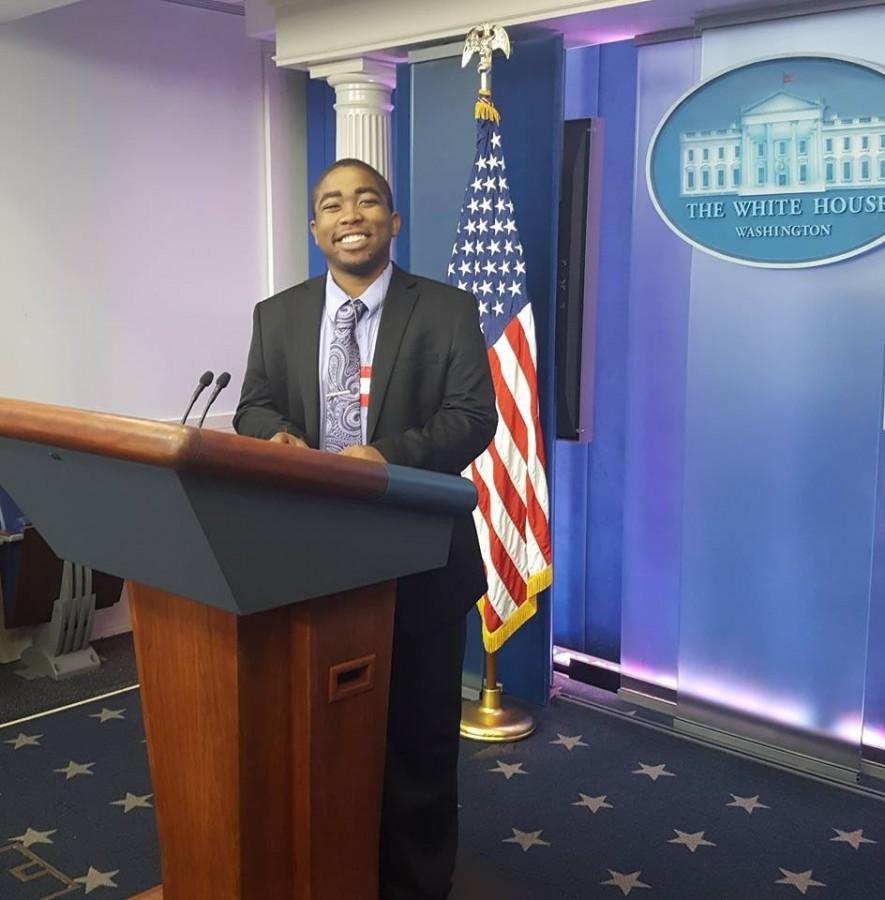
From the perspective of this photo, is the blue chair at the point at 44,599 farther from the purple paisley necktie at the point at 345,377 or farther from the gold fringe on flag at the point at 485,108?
the purple paisley necktie at the point at 345,377

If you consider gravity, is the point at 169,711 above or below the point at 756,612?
above

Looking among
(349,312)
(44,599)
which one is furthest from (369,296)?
(44,599)

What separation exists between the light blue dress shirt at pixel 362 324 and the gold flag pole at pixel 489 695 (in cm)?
144

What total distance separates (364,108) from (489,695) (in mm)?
2029

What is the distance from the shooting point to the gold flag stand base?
3.50 metres

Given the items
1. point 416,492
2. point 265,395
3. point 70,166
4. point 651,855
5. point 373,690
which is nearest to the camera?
point 416,492

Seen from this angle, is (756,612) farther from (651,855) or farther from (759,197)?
(759,197)

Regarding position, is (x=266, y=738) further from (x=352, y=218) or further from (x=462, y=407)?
(x=352, y=218)

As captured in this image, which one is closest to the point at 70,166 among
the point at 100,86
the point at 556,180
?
the point at 100,86

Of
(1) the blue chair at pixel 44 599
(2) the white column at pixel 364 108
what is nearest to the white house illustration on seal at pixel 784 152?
(2) the white column at pixel 364 108

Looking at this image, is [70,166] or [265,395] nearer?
[265,395]

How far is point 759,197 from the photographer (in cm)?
322

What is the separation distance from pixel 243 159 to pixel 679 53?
212 cm

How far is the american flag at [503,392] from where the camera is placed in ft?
11.2
